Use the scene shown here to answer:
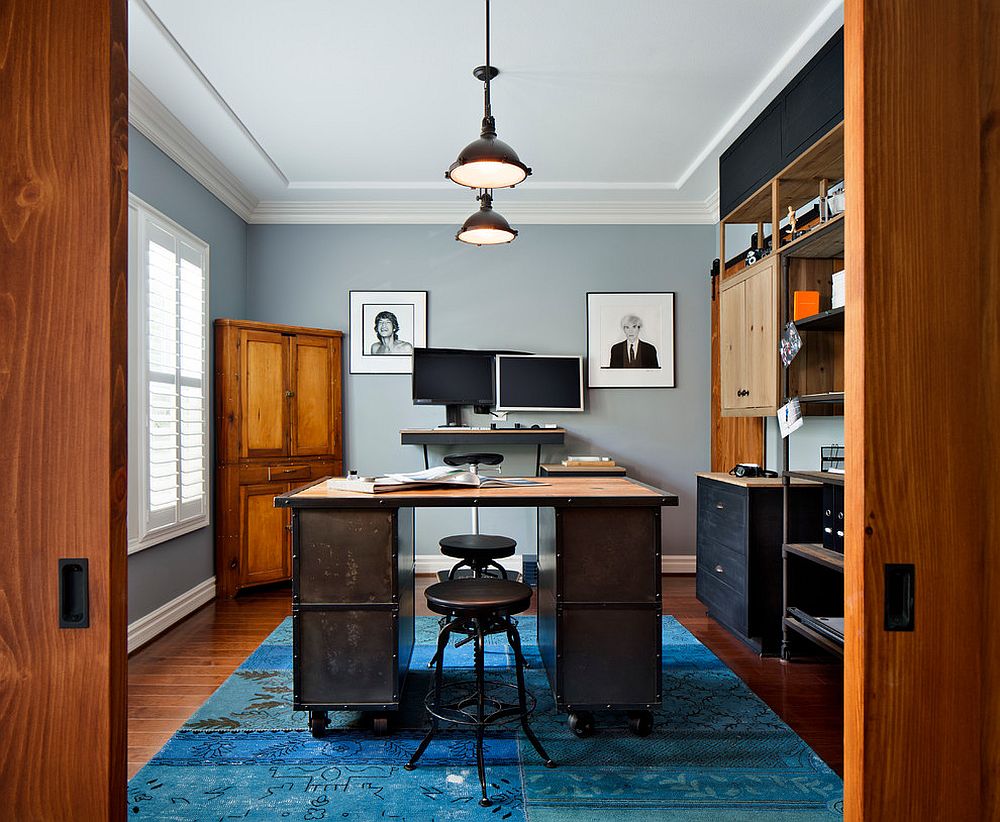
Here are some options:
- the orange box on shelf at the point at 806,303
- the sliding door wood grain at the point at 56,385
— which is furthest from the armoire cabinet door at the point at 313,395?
the sliding door wood grain at the point at 56,385

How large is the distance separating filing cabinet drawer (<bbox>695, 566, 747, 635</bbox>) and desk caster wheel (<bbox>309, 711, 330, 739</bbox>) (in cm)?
212

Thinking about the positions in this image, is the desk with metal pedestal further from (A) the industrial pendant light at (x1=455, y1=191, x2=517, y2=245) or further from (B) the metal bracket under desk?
(B) the metal bracket under desk

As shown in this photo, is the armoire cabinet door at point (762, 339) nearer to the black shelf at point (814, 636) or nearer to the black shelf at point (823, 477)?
the black shelf at point (823, 477)

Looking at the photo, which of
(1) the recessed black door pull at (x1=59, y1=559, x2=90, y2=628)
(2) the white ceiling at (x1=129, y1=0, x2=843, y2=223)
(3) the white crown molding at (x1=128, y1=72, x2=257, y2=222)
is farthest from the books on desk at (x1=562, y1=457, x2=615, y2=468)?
(1) the recessed black door pull at (x1=59, y1=559, x2=90, y2=628)

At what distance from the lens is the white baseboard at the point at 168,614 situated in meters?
3.51

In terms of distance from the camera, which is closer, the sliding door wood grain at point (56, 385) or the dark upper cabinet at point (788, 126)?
the sliding door wood grain at point (56, 385)

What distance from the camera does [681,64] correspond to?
3.26m

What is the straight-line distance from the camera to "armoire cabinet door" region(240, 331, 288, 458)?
4.59 metres

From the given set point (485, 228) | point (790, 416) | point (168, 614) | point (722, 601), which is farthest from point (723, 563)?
point (168, 614)

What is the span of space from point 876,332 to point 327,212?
4.90m

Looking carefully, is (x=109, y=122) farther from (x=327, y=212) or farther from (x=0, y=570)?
(x=327, y=212)

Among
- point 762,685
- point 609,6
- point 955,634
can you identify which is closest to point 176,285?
point 609,6

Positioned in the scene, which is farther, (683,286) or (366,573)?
(683,286)

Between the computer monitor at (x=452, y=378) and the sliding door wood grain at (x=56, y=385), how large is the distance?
158 inches
